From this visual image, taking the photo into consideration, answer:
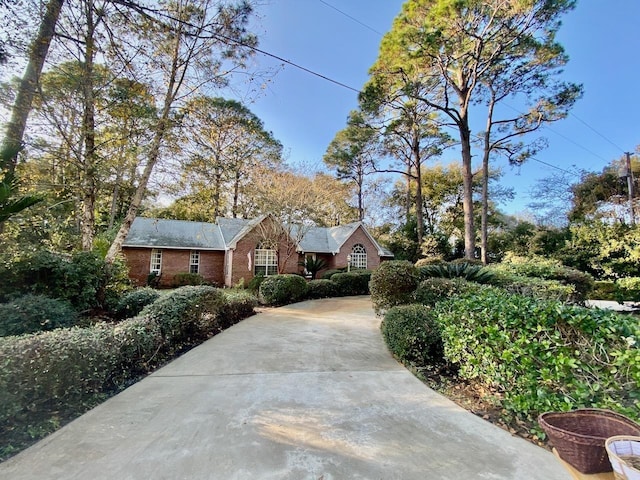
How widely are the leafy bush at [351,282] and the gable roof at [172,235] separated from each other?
290 inches

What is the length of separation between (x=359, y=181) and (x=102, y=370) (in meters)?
23.9

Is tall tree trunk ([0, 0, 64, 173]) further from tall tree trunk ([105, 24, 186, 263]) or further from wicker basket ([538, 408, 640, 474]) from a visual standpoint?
wicker basket ([538, 408, 640, 474])

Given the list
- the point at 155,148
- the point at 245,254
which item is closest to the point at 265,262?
the point at 245,254

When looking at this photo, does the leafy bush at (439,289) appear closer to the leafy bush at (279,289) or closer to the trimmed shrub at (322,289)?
the leafy bush at (279,289)

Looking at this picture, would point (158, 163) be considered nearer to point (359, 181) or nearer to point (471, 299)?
point (471, 299)

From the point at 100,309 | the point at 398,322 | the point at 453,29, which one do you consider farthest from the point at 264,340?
the point at 453,29

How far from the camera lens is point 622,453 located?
180 centimetres

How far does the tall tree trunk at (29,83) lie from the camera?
227 inches

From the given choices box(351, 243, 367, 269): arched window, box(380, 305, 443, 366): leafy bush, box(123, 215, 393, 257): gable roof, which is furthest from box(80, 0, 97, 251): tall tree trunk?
box(351, 243, 367, 269): arched window

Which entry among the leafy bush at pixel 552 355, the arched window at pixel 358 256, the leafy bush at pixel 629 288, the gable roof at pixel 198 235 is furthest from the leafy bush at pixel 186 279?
the leafy bush at pixel 629 288

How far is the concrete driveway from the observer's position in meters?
2.27

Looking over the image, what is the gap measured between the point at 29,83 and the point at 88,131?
1314mm

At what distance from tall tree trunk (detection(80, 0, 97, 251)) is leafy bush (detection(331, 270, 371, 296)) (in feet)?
33.1

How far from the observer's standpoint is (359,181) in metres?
25.8
